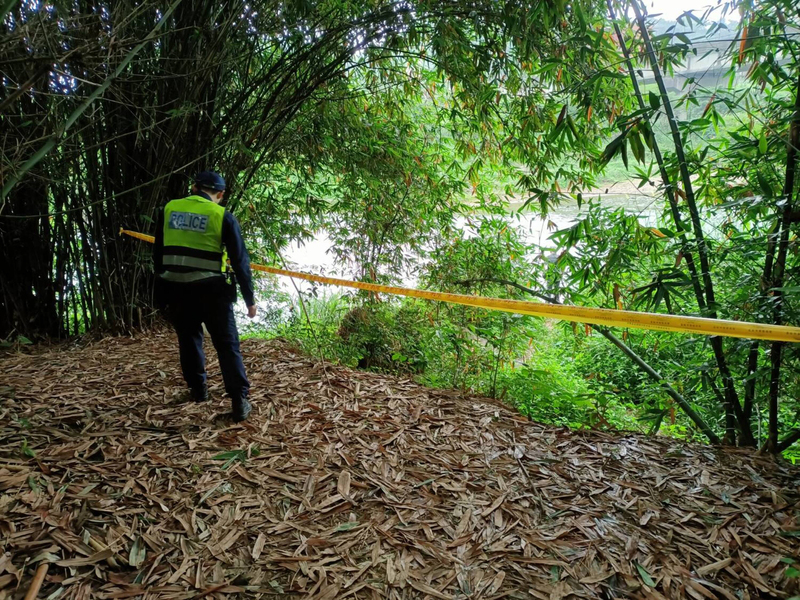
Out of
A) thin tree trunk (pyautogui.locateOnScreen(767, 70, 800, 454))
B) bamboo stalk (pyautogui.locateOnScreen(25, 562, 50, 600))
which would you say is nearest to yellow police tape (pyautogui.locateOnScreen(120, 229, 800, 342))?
thin tree trunk (pyautogui.locateOnScreen(767, 70, 800, 454))

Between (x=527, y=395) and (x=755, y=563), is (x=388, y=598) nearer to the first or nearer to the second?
(x=755, y=563)

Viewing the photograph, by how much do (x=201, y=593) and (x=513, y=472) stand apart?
4.19 ft

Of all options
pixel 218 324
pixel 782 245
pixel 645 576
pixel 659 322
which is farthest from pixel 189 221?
pixel 782 245

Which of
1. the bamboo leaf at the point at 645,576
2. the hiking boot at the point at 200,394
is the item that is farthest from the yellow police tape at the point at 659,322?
the hiking boot at the point at 200,394

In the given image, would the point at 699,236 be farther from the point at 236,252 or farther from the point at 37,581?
the point at 37,581

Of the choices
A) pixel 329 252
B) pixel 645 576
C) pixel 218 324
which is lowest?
pixel 645 576

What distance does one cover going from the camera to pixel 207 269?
236 centimetres

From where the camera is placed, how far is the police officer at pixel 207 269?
231 centimetres

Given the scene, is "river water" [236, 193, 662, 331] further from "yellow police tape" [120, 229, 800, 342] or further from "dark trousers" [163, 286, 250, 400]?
"yellow police tape" [120, 229, 800, 342]

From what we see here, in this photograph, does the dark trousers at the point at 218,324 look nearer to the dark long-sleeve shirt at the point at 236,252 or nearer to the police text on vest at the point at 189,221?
the dark long-sleeve shirt at the point at 236,252

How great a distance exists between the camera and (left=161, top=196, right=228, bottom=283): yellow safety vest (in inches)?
90.7

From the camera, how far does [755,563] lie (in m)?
1.48

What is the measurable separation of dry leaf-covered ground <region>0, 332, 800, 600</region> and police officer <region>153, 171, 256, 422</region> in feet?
1.23

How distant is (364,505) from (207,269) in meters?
1.40
